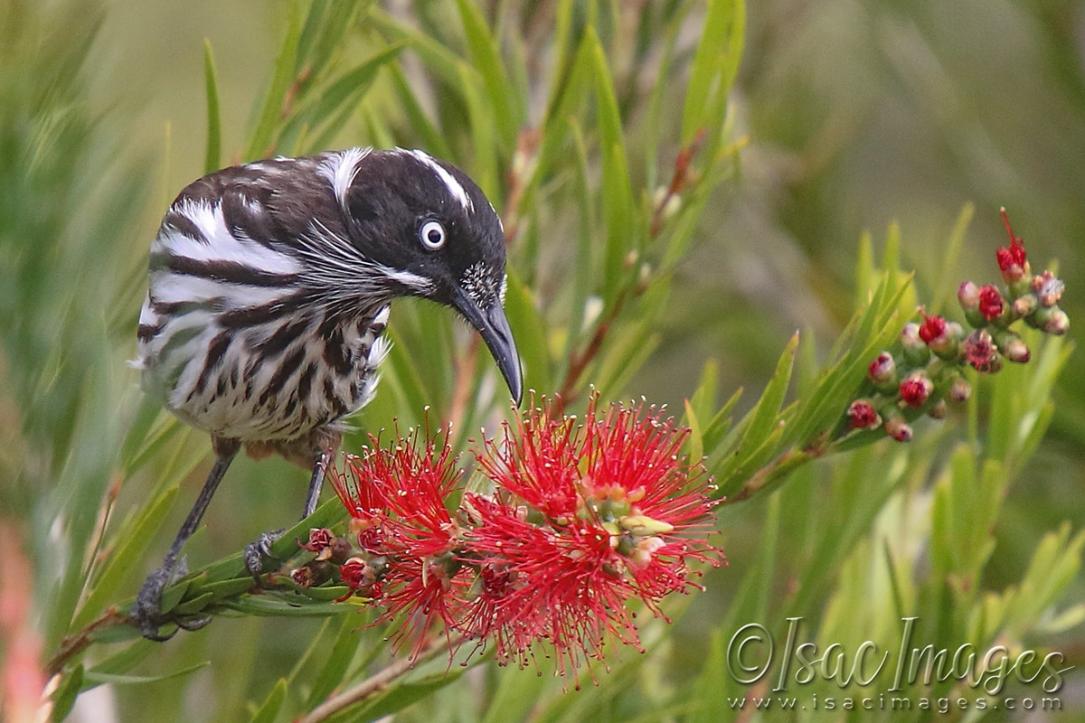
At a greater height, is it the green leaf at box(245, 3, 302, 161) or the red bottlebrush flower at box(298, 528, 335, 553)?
the green leaf at box(245, 3, 302, 161)

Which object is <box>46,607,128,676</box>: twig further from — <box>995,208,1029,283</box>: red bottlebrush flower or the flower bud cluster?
<box>995,208,1029,283</box>: red bottlebrush flower

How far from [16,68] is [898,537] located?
1.53 metres

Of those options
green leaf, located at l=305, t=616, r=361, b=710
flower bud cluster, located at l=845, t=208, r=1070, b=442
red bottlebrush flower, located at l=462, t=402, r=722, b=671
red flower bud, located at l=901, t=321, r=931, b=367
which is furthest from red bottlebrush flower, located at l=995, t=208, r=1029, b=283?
green leaf, located at l=305, t=616, r=361, b=710

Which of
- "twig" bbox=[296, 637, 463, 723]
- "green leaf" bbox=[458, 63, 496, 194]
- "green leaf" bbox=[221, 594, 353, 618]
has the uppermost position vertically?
"green leaf" bbox=[458, 63, 496, 194]

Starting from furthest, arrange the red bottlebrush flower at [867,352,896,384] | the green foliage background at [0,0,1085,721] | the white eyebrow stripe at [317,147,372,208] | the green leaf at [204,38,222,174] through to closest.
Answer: the white eyebrow stripe at [317,147,372,208] < the green leaf at [204,38,222,174] < the red bottlebrush flower at [867,352,896,384] < the green foliage background at [0,0,1085,721]

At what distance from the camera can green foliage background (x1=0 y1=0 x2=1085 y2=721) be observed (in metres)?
0.88

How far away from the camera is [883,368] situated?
130 centimetres

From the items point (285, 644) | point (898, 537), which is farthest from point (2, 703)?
point (285, 644)

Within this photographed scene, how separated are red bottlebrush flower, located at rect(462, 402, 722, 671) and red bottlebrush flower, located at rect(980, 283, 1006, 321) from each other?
1.02 feet

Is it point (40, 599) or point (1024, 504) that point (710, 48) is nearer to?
point (40, 599)

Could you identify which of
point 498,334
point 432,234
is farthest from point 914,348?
point 432,234

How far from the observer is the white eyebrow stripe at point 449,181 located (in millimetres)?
1983

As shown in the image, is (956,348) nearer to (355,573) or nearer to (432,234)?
(355,573)

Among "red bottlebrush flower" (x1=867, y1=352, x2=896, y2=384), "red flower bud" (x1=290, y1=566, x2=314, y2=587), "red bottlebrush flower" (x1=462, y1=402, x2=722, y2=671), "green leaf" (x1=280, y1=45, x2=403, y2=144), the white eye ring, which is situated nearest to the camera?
"red bottlebrush flower" (x1=462, y1=402, x2=722, y2=671)
